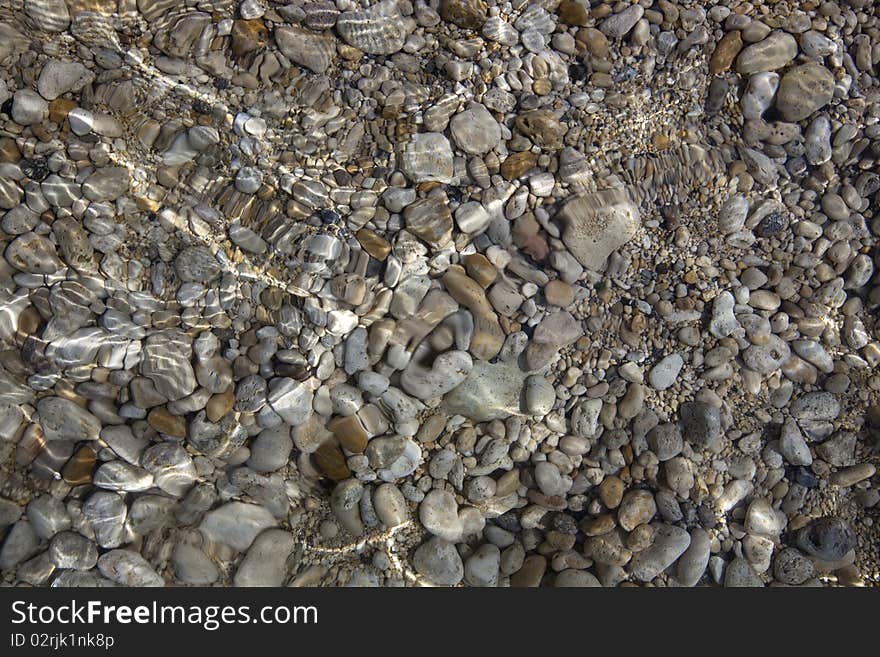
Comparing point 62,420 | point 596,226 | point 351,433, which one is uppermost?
point 596,226

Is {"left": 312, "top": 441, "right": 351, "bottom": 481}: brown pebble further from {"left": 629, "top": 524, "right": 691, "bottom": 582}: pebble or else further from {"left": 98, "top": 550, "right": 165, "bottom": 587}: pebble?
{"left": 629, "top": 524, "right": 691, "bottom": 582}: pebble

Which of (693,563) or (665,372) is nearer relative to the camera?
(693,563)

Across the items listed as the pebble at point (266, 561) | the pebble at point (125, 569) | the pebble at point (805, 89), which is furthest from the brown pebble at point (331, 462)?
the pebble at point (805, 89)

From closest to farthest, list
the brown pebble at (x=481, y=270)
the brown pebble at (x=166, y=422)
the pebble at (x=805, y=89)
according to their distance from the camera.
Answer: the brown pebble at (x=166, y=422) < the brown pebble at (x=481, y=270) < the pebble at (x=805, y=89)

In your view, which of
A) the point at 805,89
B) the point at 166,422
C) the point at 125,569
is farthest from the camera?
the point at 805,89

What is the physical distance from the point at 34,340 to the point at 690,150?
10.5 ft

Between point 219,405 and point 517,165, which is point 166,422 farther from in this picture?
point 517,165

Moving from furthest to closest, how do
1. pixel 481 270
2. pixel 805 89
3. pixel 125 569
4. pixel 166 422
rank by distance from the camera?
pixel 805 89 → pixel 481 270 → pixel 166 422 → pixel 125 569

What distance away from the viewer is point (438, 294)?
2.79 metres

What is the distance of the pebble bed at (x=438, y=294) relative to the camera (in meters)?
2.68

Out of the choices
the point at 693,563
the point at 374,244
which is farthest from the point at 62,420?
the point at 693,563

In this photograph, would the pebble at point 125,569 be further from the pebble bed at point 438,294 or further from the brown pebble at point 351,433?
the brown pebble at point 351,433

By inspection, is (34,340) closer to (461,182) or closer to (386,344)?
(386,344)

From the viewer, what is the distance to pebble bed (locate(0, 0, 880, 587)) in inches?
105
